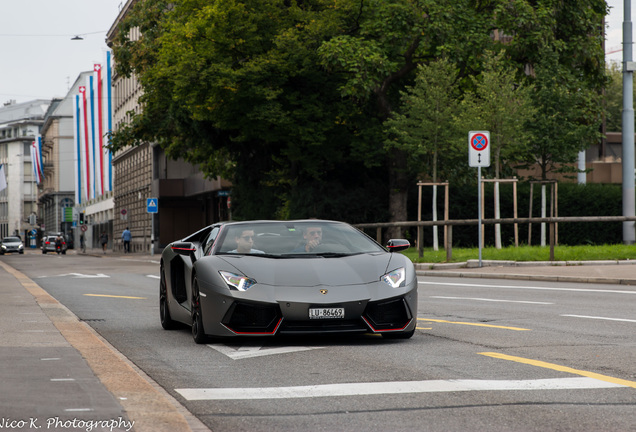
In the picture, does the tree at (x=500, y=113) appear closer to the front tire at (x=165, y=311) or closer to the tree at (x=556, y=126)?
the tree at (x=556, y=126)

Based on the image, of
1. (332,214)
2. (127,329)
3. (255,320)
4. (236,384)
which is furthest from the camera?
(332,214)

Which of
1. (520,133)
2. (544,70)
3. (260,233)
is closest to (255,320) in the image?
(260,233)

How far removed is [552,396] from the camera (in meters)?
6.39

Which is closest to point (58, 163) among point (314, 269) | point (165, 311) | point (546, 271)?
point (546, 271)

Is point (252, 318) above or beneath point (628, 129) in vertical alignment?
beneath

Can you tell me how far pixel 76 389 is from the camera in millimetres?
6320

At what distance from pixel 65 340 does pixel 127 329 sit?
2082mm

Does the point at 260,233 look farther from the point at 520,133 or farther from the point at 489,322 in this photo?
the point at 520,133

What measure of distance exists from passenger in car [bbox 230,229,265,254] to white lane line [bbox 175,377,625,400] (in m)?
3.22

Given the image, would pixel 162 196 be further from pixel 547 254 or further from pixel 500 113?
pixel 547 254

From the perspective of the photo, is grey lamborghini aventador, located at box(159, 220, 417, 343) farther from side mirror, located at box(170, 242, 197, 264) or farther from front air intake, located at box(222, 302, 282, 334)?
side mirror, located at box(170, 242, 197, 264)

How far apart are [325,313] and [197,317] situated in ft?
4.44

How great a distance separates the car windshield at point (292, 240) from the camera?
1004 cm

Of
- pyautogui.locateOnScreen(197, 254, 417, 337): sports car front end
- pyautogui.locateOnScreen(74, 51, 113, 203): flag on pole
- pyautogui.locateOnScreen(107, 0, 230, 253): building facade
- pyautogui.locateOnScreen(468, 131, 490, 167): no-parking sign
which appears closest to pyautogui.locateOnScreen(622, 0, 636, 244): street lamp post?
pyautogui.locateOnScreen(468, 131, 490, 167): no-parking sign
